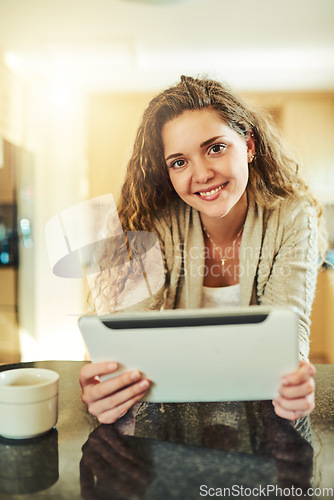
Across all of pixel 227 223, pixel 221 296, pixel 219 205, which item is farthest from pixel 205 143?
pixel 221 296

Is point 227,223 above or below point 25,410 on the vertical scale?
above

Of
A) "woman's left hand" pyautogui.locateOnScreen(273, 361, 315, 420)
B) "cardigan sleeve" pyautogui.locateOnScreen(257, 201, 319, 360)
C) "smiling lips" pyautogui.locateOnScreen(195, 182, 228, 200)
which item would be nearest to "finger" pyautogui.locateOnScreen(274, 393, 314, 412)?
"woman's left hand" pyautogui.locateOnScreen(273, 361, 315, 420)

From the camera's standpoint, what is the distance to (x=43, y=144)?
2.37m

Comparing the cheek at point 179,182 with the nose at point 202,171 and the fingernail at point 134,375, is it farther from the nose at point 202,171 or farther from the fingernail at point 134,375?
the fingernail at point 134,375

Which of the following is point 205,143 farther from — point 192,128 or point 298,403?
point 298,403

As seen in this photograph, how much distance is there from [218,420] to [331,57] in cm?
155

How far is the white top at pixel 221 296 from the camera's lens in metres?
1.19

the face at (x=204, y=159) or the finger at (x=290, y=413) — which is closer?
the finger at (x=290, y=413)

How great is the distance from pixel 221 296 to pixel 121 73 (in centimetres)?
96

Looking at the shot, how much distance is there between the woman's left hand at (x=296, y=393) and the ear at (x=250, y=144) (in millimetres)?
614

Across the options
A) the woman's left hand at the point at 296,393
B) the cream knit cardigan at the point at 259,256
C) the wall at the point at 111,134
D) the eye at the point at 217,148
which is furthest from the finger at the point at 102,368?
the wall at the point at 111,134

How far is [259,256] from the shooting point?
1136 mm

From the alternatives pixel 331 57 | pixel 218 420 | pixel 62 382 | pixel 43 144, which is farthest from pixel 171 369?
pixel 43 144

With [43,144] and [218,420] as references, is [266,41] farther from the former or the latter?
[218,420]
